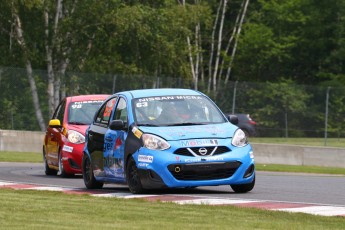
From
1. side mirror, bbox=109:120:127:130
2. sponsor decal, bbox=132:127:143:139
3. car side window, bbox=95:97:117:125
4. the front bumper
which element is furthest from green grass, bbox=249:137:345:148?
the front bumper

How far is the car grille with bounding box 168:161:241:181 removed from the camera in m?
15.8

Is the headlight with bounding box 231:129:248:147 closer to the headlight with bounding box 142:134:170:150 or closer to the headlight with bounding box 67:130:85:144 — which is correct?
the headlight with bounding box 142:134:170:150

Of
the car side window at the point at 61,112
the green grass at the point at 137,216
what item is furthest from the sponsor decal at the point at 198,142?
the car side window at the point at 61,112

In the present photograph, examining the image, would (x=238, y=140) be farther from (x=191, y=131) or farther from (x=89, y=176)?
(x=89, y=176)

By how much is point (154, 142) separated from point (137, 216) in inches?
142

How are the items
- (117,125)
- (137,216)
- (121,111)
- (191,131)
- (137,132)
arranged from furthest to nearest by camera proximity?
(121,111) < (117,125) < (137,132) < (191,131) < (137,216)

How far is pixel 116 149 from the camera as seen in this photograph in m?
16.9

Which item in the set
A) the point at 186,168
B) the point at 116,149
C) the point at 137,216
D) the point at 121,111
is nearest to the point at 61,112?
the point at 121,111

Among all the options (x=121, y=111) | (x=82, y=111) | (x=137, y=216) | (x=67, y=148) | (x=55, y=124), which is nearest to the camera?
(x=137, y=216)

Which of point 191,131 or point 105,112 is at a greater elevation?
point 191,131

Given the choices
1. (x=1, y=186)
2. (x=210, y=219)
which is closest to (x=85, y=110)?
(x=1, y=186)

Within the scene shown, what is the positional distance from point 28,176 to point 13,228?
11.2 meters

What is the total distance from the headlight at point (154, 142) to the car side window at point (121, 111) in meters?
1.05

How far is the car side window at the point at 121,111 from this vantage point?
56.2ft
